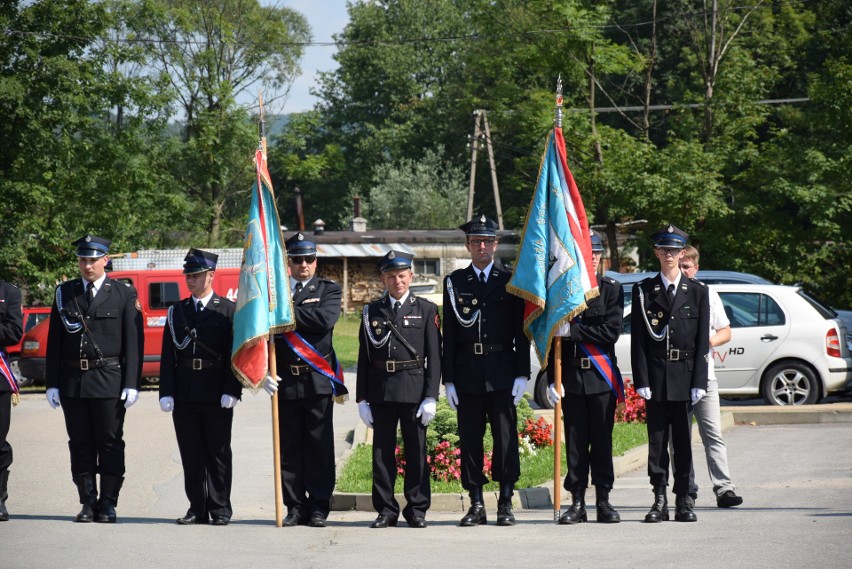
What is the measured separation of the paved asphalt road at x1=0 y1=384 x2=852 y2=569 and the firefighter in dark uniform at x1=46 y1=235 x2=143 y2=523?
1.23ft

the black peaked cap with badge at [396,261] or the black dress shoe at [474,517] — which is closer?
the black dress shoe at [474,517]

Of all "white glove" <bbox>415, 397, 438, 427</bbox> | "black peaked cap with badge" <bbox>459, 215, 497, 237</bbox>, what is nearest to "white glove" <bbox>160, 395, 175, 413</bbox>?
"white glove" <bbox>415, 397, 438, 427</bbox>

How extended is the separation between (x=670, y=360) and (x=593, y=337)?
610mm

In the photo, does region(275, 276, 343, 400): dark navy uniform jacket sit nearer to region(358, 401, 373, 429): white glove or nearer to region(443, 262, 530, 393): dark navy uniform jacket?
region(358, 401, 373, 429): white glove

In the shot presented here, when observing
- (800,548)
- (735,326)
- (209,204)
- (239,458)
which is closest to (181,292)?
(239,458)

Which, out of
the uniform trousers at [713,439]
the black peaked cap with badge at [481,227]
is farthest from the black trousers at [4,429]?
the uniform trousers at [713,439]

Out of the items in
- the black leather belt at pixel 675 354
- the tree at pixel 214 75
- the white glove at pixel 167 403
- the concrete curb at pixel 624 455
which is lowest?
the concrete curb at pixel 624 455

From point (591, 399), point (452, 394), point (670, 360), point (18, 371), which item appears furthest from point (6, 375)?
point (18, 371)

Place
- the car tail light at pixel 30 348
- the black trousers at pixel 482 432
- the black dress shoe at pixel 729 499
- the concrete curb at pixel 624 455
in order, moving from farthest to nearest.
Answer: the car tail light at pixel 30 348 → the concrete curb at pixel 624 455 → the black dress shoe at pixel 729 499 → the black trousers at pixel 482 432

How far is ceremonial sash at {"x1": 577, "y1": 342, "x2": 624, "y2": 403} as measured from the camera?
880cm

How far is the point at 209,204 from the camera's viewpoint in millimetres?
41156

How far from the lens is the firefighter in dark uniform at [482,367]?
8734 mm

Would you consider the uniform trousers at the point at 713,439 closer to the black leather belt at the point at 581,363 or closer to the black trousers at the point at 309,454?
the black leather belt at the point at 581,363

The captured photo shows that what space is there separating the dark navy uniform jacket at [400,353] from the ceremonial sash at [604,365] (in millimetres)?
1156
